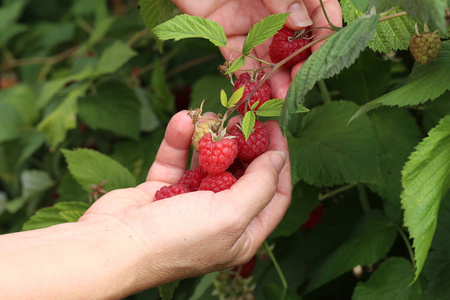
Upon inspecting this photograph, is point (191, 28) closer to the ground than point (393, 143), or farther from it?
farther from it

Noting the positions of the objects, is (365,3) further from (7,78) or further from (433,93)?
(7,78)

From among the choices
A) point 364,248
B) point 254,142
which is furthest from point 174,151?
point 364,248

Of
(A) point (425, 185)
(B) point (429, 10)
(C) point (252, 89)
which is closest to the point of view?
(B) point (429, 10)

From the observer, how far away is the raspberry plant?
0.90 meters

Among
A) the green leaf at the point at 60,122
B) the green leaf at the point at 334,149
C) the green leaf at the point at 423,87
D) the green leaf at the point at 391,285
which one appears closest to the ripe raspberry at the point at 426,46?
the green leaf at the point at 423,87

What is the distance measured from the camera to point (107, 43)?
2.42 m

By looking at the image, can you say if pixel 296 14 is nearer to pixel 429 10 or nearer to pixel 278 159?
pixel 278 159

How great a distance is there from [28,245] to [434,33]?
2.75 ft

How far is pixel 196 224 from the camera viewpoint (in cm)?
97

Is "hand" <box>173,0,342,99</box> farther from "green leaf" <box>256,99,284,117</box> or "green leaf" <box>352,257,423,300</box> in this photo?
"green leaf" <box>352,257,423,300</box>

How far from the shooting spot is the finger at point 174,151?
3.90ft

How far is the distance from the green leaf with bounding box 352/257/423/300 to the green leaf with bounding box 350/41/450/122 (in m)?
0.46

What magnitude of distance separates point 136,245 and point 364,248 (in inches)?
24.2

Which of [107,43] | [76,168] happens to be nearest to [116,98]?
[107,43]
